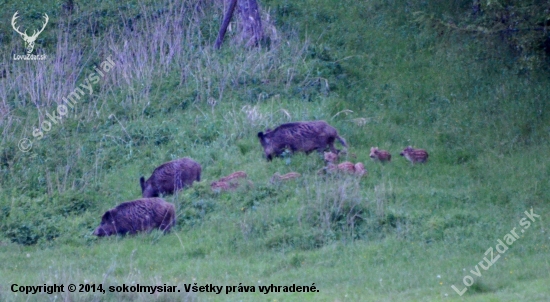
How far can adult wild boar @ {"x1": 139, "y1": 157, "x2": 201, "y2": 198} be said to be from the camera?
15277mm

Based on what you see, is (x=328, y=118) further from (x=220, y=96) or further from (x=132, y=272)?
(x=132, y=272)

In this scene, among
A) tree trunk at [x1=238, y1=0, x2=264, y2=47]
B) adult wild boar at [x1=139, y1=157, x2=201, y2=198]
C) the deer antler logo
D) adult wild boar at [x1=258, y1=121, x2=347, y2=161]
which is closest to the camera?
adult wild boar at [x1=139, y1=157, x2=201, y2=198]

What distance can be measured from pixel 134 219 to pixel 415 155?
6292 mm

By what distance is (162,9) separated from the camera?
24516mm

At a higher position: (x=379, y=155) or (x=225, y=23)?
(x=225, y=23)

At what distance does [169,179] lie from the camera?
50.3 ft

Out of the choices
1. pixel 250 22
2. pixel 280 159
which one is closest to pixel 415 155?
pixel 280 159

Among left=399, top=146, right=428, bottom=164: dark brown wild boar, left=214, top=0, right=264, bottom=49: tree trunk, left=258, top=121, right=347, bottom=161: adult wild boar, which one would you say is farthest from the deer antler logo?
left=399, top=146, right=428, bottom=164: dark brown wild boar

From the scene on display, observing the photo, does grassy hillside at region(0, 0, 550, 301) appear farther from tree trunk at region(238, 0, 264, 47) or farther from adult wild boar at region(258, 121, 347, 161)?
tree trunk at region(238, 0, 264, 47)

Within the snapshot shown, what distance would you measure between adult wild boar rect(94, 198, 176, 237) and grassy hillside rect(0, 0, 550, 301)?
0.23 meters

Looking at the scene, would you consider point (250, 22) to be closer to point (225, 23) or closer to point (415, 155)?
point (225, 23)

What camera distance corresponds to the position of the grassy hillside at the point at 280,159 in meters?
11.5

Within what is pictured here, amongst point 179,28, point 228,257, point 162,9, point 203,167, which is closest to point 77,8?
point 162,9

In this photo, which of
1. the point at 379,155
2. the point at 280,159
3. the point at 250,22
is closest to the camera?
the point at 379,155
